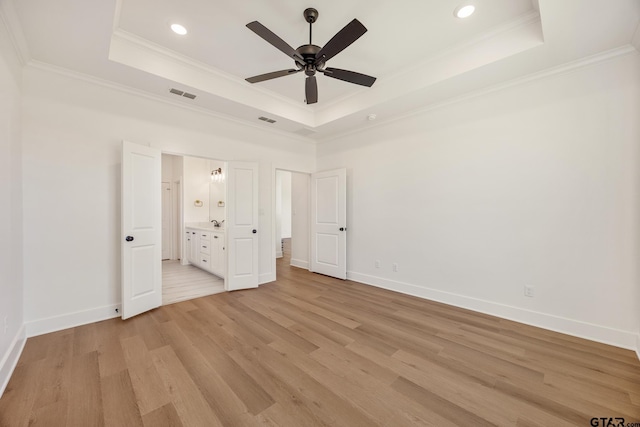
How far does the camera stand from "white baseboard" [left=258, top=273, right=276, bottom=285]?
15.6 ft

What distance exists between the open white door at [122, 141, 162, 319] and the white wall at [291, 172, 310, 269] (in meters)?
3.16

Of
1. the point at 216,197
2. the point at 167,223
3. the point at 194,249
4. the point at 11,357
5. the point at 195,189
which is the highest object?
the point at 195,189

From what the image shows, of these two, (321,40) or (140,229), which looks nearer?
(321,40)

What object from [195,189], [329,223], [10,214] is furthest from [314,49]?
[195,189]

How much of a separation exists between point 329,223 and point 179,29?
3.74 metres

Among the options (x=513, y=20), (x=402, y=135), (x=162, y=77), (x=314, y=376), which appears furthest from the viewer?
(x=402, y=135)

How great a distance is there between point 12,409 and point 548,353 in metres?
4.31

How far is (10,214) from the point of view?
2.26m

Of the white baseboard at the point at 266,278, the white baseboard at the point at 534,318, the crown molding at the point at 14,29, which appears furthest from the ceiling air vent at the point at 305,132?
the crown molding at the point at 14,29

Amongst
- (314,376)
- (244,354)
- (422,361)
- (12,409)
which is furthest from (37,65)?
(422,361)

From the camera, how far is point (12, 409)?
169cm

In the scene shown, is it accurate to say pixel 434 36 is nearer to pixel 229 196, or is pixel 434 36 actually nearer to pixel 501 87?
pixel 501 87

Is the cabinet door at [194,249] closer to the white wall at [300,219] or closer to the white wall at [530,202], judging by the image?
the white wall at [300,219]

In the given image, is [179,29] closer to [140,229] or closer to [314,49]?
[314,49]
